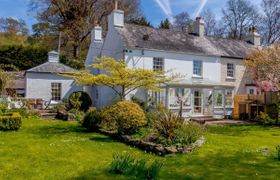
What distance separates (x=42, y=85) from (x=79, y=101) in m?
4.83

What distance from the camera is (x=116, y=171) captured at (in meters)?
7.63

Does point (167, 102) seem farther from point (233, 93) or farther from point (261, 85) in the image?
point (261, 85)

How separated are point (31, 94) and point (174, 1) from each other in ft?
47.1

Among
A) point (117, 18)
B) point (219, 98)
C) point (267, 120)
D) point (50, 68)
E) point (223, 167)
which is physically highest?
point (117, 18)

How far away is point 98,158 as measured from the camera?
9.52m

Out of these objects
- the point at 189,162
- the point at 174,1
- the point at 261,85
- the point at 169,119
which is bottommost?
the point at 189,162

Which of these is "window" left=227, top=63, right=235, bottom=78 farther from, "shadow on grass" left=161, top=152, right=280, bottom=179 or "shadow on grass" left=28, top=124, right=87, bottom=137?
"shadow on grass" left=161, top=152, right=280, bottom=179

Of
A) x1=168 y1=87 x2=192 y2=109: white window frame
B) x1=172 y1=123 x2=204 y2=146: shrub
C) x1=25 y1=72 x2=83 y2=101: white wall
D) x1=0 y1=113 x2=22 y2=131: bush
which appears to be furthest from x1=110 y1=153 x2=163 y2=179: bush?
x1=25 y1=72 x2=83 y2=101: white wall

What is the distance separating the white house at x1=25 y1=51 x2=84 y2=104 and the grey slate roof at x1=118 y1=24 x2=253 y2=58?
7.03 metres

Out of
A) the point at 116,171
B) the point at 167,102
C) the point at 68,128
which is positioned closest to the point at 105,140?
the point at 68,128

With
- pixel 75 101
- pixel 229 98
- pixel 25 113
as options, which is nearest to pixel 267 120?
pixel 229 98

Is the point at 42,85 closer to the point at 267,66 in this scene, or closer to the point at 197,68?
the point at 197,68

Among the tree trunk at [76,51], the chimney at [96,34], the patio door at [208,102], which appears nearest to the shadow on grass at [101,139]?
the patio door at [208,102]

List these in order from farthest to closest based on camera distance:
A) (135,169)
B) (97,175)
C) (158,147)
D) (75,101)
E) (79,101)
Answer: (79,101) < (75,101) < (158,147) < (97,175) < (135,169)
